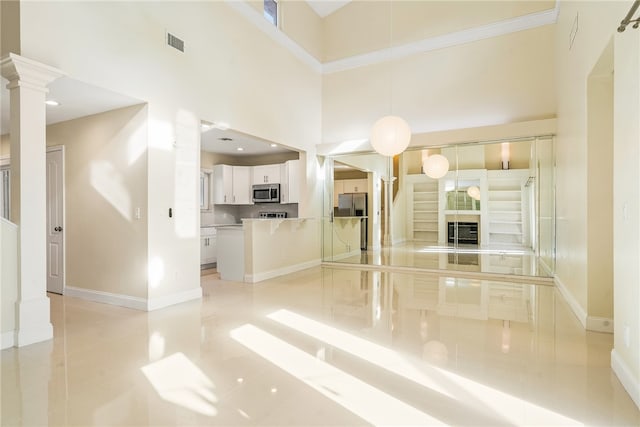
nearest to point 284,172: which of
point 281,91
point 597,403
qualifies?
point 281,91

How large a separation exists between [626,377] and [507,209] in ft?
14.5

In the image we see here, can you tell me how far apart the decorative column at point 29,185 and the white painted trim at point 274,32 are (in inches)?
121

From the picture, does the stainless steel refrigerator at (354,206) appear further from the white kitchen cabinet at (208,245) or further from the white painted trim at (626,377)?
the white painted trim at (626,377)

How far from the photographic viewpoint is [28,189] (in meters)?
3.10

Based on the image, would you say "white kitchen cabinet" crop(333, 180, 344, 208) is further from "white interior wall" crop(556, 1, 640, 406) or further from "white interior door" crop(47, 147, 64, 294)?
"white interior door" crop(47, 147, 64, 294)

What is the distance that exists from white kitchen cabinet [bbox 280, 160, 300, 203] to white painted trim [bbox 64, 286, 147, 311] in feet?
12.3

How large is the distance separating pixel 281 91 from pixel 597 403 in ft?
19.2

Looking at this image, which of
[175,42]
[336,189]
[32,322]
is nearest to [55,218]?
[32,322]

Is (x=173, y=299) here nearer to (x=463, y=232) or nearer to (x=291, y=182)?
(x=291, y=182)

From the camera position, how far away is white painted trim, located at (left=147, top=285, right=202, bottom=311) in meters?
4.13

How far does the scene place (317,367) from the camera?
102 inches

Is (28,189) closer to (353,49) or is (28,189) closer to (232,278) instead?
(232,278)

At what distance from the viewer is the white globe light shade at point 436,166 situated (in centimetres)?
655

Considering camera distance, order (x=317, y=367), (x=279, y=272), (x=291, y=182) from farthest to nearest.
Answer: (x=291, y=182), (x=279, y=272), (x=317, y=367)
